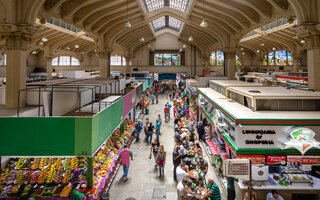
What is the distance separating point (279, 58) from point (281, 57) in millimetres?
317

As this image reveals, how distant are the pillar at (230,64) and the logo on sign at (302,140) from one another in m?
13.1

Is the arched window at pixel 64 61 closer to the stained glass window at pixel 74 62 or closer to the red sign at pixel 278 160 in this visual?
the stained glass window at pixel 74 62

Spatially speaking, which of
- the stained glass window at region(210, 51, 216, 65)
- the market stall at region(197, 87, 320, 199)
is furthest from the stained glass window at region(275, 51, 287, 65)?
the market stall at region(197, 87, 320, 199)

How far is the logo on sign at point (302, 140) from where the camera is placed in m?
4.77

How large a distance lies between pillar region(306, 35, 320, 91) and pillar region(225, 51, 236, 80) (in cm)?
938

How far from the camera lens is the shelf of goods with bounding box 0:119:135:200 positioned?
Answer: 221 inches

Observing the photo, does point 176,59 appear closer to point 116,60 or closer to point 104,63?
point 116,60

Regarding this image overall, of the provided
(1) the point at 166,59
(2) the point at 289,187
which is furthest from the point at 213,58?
(2) the point at 289,187

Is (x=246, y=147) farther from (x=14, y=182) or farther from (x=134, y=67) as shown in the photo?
(x=134, y=67)

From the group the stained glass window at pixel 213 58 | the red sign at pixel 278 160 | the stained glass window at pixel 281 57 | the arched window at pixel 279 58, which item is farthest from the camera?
the stained glass window at pixel 213 58

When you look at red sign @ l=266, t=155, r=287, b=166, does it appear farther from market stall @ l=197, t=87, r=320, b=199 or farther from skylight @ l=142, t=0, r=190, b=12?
skylight @ l=142, t=0, r=190, b=12

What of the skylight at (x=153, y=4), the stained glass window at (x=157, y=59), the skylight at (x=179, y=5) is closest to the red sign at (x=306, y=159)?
the skylight at (x=153, y=4)

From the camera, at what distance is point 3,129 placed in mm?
5027

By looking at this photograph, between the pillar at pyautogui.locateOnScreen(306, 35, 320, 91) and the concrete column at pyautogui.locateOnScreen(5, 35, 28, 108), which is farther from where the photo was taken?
the pillar at pyautogui.locateOnScreen(306, 35, 320, 91)
